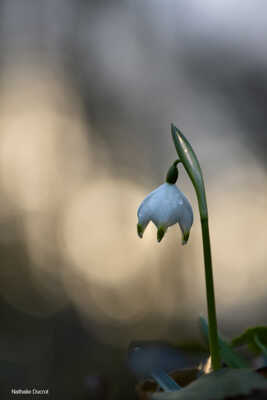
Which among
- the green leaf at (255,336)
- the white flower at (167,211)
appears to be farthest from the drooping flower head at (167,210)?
the green leaf at (255,336)

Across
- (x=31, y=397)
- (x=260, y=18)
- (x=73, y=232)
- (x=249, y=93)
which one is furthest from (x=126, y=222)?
(x=31, y=397)

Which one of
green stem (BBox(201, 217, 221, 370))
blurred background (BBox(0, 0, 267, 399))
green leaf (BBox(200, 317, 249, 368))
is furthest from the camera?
blurred background (BBox(0, 0, 267, 399))

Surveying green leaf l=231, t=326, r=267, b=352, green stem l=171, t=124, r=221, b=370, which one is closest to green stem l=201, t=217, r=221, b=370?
green stem l=171, t=124, r=221, b=370

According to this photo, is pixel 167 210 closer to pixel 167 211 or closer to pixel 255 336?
pixel 167 211

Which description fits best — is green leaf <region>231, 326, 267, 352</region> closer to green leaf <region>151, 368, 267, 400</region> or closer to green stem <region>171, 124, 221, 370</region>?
green stem <region>171, 124, 221, 370</region>

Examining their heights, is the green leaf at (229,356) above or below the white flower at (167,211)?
below

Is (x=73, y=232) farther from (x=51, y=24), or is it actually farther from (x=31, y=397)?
(x=31, y=397)

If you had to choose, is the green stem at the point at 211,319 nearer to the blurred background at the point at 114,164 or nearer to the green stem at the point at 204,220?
the green stem at the point at 204,220
